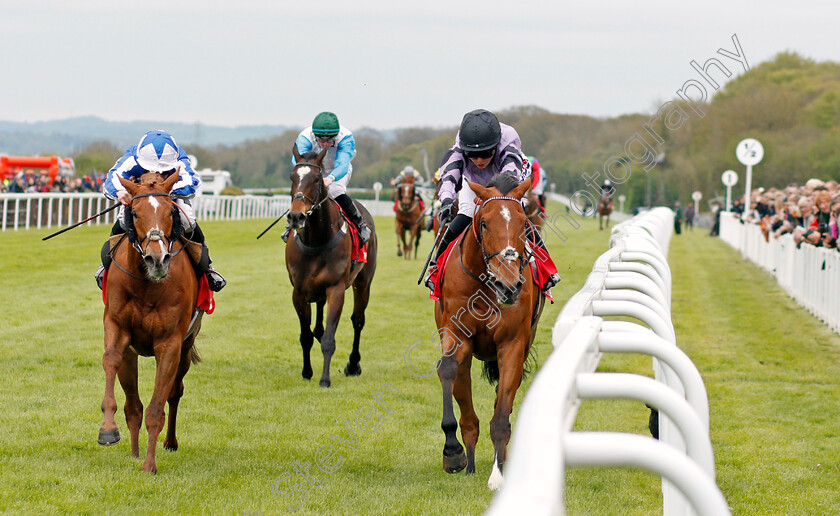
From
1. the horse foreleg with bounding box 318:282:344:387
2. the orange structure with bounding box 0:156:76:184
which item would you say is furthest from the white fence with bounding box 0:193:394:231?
the horse foreleg with bounding box 318:282:344:387

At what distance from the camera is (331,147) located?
749 centimetres

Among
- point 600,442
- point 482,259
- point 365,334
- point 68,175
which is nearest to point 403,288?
point 365,334

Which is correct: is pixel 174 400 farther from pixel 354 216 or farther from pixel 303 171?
pixel 354 216

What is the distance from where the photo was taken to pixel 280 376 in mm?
7547

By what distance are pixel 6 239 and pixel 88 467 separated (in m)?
15.0

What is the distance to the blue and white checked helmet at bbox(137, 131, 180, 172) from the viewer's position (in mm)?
5258

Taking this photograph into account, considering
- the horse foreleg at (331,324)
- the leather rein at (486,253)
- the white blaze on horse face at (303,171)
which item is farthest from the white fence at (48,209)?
the leather rein at (486,253)

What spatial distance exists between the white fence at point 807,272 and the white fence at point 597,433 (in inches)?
317

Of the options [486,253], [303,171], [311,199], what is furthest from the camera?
[311,199]

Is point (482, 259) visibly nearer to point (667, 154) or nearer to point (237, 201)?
point (237, 201)

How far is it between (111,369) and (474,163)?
2.27 metres

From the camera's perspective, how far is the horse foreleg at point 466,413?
480cm

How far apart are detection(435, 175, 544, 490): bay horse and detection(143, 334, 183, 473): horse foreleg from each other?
1.40m

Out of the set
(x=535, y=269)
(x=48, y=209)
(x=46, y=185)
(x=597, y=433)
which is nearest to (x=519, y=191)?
(x=535, y=269)
